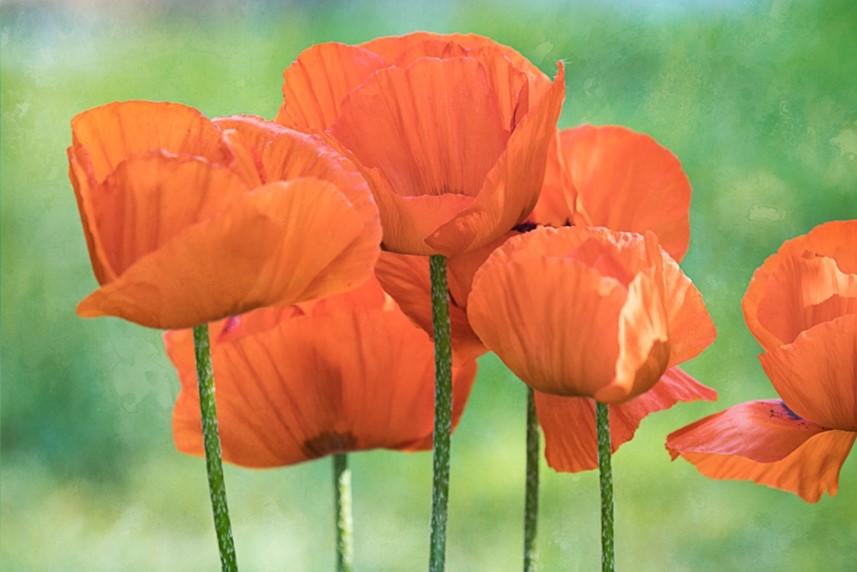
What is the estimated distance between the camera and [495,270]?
0.33 metres

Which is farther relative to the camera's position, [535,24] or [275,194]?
[535,24]

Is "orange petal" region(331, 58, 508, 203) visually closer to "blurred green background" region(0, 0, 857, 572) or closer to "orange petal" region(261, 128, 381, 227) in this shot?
"orange petal" region(261, 128, 381, 227)

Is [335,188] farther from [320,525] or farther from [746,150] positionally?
[746,150]

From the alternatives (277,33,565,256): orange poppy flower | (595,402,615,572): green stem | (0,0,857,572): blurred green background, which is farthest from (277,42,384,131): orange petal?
(0,0,857,572): blurred green background

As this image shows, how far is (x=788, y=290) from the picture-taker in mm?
394

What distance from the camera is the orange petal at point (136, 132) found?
0.34 m

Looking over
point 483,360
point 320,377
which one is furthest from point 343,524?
point 483,360

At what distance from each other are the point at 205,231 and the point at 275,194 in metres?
0.02

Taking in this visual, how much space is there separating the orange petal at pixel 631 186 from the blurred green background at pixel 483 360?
73 centimetres

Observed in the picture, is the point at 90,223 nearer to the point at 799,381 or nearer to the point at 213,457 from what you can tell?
the point at 213,457

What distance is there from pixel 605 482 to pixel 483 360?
1062mm

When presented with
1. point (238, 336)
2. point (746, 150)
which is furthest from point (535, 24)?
point (238, 336)

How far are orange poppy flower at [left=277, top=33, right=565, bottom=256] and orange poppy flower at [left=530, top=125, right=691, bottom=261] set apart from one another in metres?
0.05

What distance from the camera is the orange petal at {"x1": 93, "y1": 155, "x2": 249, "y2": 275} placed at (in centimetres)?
32
